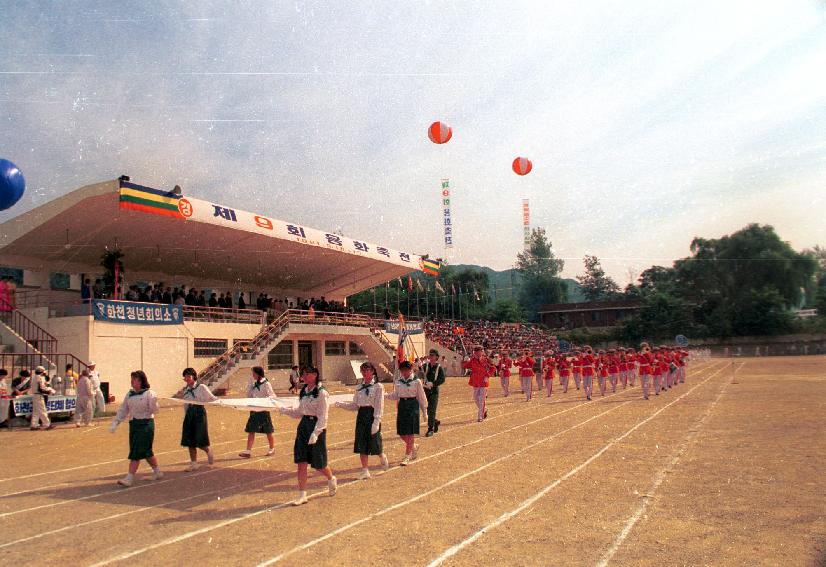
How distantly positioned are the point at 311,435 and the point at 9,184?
28.7 feet

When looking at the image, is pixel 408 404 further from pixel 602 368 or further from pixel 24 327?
pixel 24 327

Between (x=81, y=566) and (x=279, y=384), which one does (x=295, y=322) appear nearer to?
(x=279, y=384)

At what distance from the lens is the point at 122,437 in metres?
15.4

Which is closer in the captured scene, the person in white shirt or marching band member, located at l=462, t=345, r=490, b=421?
marching band member, located at l=462, t=345, r=490, b=421

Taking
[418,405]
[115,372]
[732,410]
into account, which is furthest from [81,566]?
[115,372]

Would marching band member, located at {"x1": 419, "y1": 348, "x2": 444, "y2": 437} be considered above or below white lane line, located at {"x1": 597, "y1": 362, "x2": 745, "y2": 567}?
above

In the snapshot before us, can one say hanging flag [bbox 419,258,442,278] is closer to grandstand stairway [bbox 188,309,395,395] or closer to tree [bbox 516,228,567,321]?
grandstand stairway [bbox 188,309,395,395]

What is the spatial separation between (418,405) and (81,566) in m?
6.12

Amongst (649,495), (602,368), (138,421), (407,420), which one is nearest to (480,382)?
(407,420)

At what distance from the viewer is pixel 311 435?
8.05 metres

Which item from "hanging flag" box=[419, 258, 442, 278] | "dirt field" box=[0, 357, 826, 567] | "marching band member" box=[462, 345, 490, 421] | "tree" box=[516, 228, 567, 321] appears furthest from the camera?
"tree" box=[516, 228, 567, 321]

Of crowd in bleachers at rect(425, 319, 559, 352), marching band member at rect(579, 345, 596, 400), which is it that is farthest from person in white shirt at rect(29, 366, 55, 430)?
crowd in bleachers at rect(425, 319, 559, 352)

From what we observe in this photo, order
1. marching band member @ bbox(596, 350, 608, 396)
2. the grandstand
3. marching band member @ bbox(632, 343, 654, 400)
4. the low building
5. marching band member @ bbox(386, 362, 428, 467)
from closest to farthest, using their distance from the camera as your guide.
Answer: marching band member @ bbox(386, 362, 428, 467), marching band member @ bbox(632, 343, 654, 400), the grandstand, marching band member @ bbox(596, 350, 608, 396), the low building

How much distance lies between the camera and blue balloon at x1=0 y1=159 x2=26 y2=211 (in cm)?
1242
